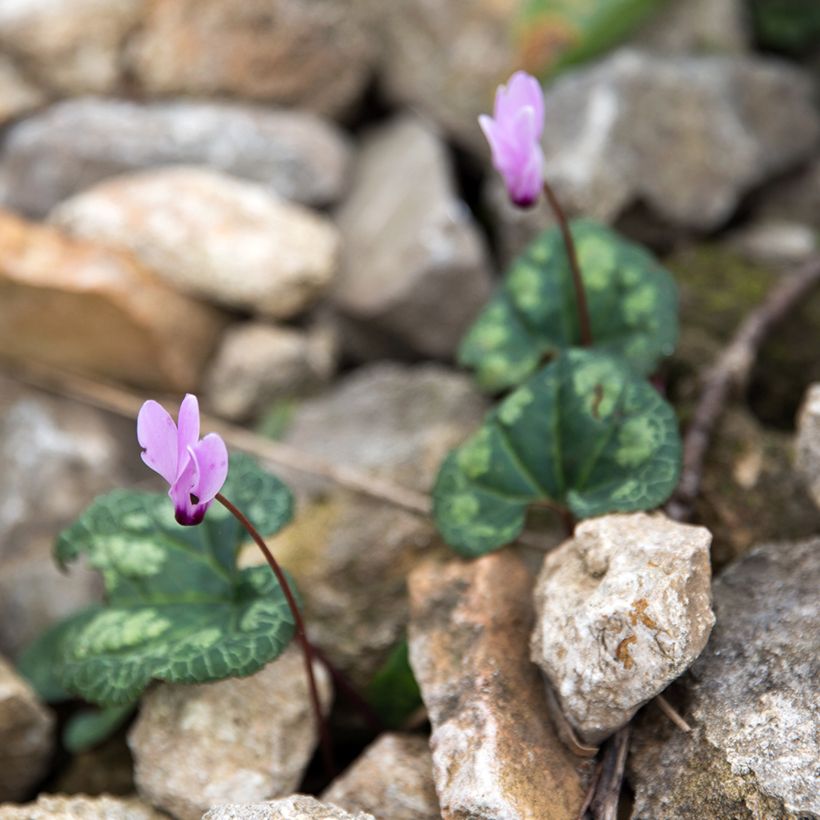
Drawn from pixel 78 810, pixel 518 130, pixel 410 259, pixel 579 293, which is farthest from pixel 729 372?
pixel 78 810

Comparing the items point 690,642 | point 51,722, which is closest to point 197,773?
point 51,722

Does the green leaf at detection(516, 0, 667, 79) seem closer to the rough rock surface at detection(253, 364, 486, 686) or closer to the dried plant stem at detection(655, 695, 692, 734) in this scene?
the rough rock surface at detection(253, 364, 486, 686)

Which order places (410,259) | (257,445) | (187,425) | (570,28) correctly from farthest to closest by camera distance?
(570,28)
(410,259)
(257,445)
(187,425)

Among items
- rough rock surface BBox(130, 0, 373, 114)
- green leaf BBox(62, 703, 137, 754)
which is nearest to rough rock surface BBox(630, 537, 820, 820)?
green leaf BBox(62, 703, 137, 754)

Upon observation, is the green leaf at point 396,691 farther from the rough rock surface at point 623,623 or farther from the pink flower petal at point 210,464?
the pink flower petal at point 210,464

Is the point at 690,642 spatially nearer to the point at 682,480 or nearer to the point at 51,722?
the point at 682,480

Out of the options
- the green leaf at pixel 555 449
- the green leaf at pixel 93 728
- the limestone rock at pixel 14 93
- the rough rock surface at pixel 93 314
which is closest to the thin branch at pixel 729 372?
the green leaf at pixel 555 449

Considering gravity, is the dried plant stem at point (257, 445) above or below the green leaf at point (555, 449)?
below

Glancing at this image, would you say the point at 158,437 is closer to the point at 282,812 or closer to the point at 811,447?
the point at 282,812
